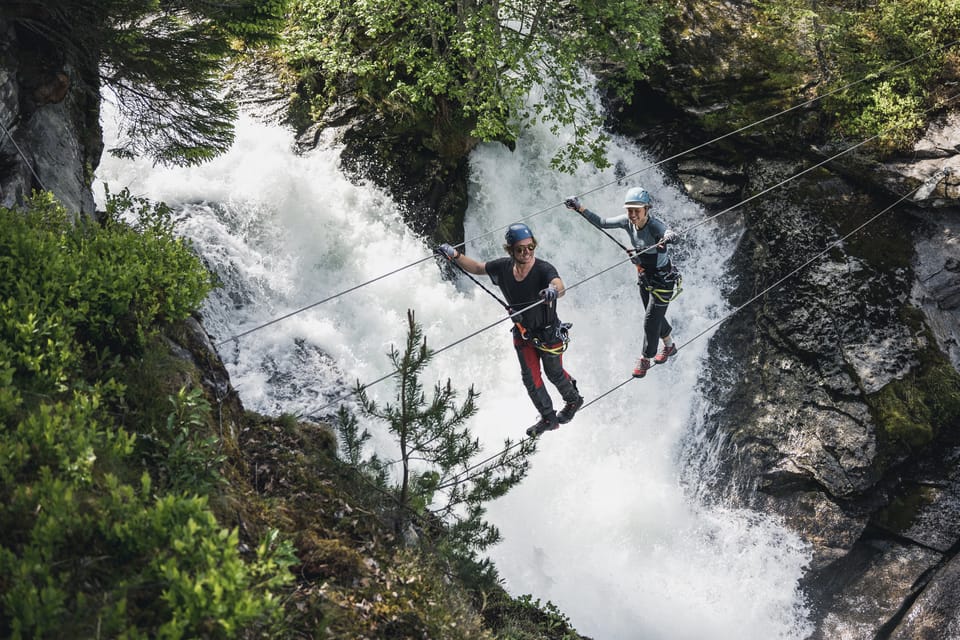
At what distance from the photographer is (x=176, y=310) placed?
5137 mm

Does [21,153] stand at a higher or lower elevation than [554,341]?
higher

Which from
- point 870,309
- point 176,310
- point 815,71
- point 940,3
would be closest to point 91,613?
point 176,310

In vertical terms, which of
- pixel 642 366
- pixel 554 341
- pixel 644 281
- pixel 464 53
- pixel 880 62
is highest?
pixel 880 62

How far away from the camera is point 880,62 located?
481 inches

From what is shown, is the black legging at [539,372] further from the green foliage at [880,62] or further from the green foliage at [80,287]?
the green foliage at [880,62]

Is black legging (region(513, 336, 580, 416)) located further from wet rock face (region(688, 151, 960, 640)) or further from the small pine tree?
wet rock face (region(688, 151, 960, 640))

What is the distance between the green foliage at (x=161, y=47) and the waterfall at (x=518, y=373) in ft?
9.56

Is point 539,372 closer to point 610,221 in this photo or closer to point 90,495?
point 610,221

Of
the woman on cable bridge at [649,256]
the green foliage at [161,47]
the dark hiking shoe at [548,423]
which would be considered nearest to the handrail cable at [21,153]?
the green foliage at [161,47]

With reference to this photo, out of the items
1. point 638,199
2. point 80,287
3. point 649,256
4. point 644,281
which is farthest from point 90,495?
point 644,281

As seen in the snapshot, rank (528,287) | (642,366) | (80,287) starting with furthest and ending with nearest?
(642,366)
(528,287)
(80,287)

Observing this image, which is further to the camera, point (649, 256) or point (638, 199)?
point (649, 256)

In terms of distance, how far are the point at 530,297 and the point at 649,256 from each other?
2.26m

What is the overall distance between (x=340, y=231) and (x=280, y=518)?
7553 mm
